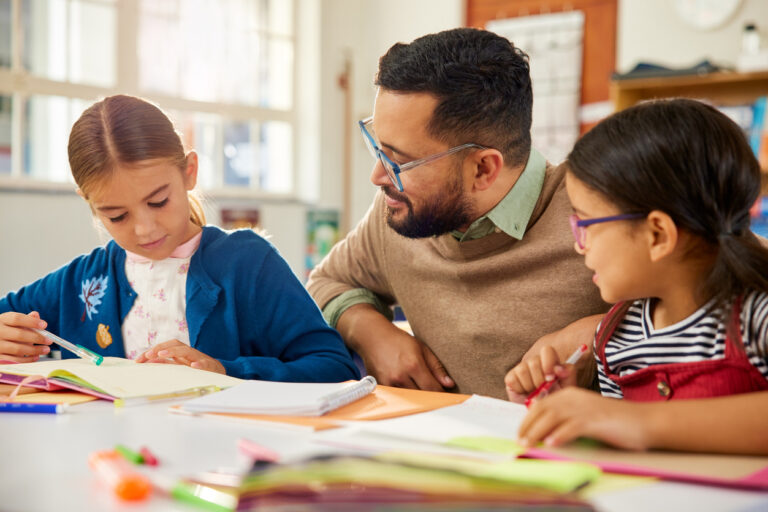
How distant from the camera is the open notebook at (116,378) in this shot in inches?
41.6

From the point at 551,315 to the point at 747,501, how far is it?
79 cm

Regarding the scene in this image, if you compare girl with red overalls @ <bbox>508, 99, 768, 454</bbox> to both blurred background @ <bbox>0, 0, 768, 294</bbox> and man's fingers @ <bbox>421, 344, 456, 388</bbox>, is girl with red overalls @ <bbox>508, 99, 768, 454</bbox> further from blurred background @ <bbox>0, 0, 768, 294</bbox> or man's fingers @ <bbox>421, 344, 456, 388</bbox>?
blurred background @ <bbox>0, 0, 768, 294</bbox>

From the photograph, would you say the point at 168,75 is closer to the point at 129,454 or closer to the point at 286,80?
the point at 286,80

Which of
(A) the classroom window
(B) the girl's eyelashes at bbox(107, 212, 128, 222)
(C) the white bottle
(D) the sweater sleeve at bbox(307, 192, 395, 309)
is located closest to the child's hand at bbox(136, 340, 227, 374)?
(B) the girl's eyelashes at bbox(107, 212, 128, 222)

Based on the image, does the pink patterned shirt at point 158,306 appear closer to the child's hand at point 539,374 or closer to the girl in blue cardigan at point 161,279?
the girl in blue cardigan at point 161,279

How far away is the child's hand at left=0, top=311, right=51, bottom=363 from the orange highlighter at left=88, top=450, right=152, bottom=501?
0.59m

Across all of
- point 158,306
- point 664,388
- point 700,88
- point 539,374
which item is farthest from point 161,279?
point 700,88

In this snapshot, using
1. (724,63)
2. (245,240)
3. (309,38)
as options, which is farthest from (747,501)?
(309,38)

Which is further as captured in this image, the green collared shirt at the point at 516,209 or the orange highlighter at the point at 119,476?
the green collared shirt at the point at 516,209

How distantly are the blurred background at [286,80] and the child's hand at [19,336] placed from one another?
8.84 feet

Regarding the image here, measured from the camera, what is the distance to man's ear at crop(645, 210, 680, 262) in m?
0.98

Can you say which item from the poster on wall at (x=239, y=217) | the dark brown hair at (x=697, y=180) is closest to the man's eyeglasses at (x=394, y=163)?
the dark brown hair at (x=697, y=180)

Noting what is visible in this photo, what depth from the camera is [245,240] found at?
152 cm

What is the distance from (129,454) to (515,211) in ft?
2.98
